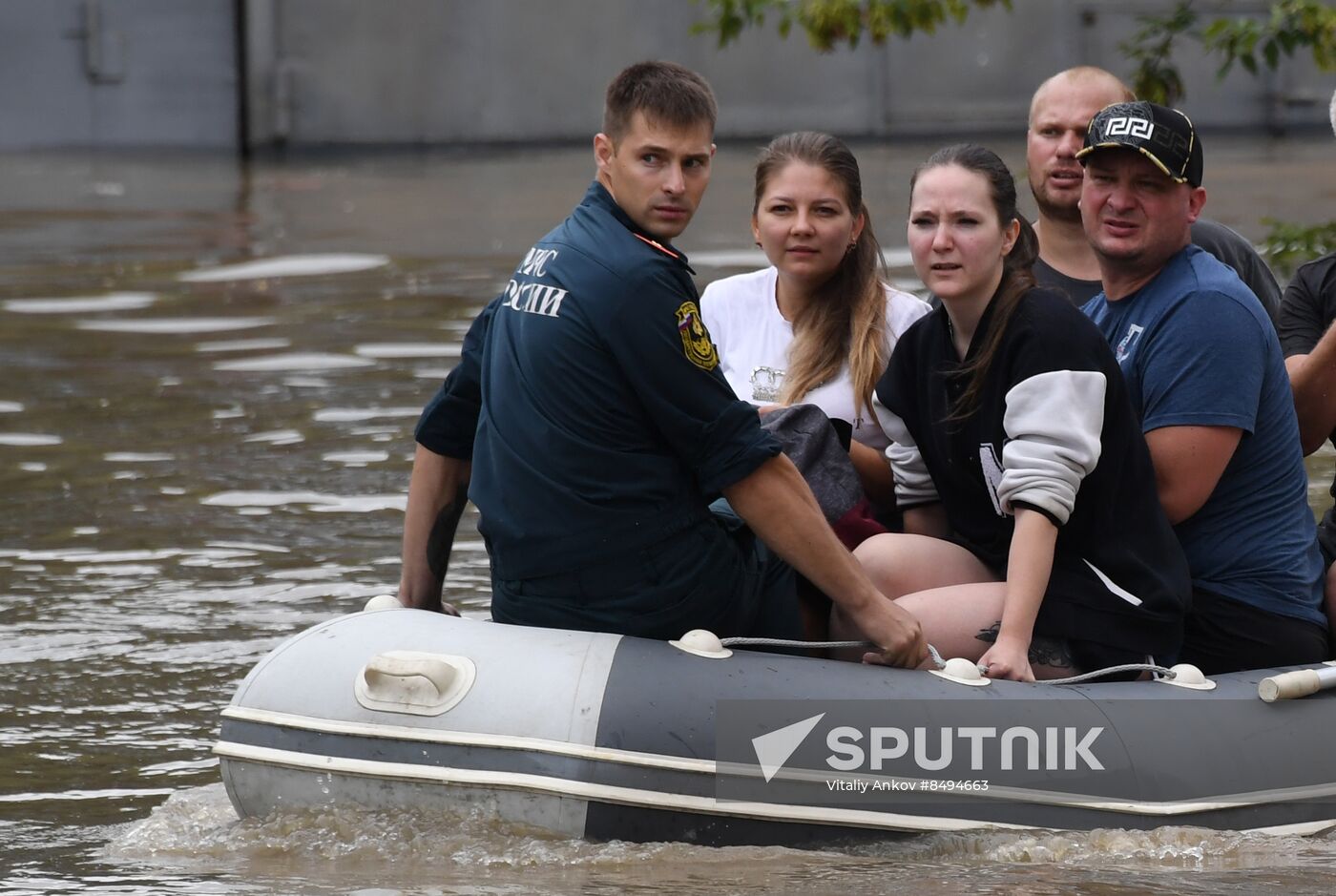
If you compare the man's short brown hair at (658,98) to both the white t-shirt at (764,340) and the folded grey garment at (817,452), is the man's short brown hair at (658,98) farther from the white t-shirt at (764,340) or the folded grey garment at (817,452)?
the white t-shirt at (764,340)

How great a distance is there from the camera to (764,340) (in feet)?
14.9

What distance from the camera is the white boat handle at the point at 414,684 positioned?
350 centimetres

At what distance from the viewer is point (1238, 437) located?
375 cm

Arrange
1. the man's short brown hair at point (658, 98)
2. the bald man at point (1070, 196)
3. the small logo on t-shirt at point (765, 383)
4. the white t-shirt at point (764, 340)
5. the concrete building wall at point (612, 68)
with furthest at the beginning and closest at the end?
the concrete building wall at point (612, 68), the bald man at point (1070, 196), the small logo on t-shirt at point (765, 383), the white t-shirt at point (764, 340), the man's short brown hair at point (658, 98)

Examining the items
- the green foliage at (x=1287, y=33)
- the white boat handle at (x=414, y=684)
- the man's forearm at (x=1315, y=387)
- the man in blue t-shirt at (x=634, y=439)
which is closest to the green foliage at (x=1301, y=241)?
the green foliage at (x=1287, y=33)

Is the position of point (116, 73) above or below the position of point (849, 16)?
below

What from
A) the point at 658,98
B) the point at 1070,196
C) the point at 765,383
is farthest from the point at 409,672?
the point at 1070,196

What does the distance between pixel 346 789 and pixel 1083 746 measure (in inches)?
50.5

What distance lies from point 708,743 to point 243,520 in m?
3.54

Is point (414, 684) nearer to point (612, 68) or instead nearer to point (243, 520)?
point (243, 520)

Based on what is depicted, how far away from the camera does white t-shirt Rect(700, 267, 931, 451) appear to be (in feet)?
14.3

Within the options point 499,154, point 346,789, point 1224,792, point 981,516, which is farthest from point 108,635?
point 499,154

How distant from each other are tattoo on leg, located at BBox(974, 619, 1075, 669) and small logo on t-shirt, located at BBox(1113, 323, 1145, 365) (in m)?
0.54

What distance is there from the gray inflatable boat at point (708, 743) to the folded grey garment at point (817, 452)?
50cm
